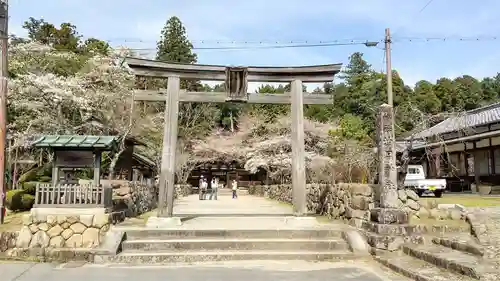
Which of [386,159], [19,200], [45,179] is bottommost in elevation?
[19,200]

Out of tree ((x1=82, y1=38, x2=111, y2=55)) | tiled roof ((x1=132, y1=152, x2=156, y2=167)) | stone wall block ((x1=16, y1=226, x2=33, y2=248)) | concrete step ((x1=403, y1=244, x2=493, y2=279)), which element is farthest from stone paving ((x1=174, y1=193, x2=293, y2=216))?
tree ((x1=82, y1=38, x2=111, y2=55))

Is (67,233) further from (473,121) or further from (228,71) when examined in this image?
(473,121)

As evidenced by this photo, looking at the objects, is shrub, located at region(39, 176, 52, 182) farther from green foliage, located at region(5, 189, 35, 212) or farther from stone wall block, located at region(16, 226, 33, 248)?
stone wall block, located at region(16, 226, 33, 248)

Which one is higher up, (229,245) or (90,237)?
(90,237)

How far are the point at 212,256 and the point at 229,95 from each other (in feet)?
15.8

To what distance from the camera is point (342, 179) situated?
16.1m

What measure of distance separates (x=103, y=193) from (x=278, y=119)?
25.8 metres

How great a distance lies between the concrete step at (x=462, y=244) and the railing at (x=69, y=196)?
7315 mm

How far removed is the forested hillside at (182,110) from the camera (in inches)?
808

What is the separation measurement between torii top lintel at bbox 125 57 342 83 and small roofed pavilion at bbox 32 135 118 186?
2.21m

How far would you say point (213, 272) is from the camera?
733cm

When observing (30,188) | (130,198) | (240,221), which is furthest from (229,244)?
(30,188)

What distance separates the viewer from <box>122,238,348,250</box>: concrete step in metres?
8.88

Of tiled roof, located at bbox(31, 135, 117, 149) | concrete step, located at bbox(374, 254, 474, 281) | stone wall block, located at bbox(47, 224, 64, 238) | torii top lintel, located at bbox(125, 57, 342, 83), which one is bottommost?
concrete step, located at bbox(374, 254, 474, 281)
